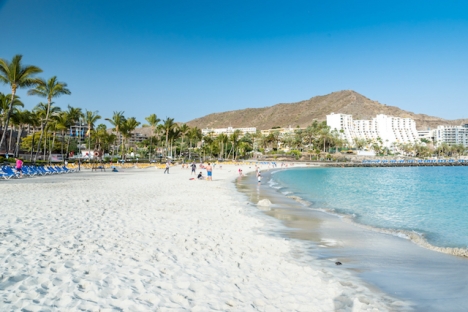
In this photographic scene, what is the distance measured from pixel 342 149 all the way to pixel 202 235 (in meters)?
146

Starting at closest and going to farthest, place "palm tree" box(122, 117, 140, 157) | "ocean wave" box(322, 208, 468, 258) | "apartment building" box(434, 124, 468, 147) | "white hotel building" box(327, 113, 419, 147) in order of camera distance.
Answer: "ocean wave" box(322, 208, 468, 258) < "palm tree" box(122, 117, 140, 157) < "white hotel building" box(327, 113, 419, 147) < "apartment building" box(434, 124, 468, 147)

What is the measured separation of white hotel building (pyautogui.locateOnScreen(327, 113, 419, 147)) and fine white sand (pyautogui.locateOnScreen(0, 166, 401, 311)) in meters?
179

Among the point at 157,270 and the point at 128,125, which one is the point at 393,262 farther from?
the point at 128,125

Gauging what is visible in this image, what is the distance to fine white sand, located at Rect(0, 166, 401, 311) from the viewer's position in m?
3.75

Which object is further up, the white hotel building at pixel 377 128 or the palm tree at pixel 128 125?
the white hotel building at pixel 377 128

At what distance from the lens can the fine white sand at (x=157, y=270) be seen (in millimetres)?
3752

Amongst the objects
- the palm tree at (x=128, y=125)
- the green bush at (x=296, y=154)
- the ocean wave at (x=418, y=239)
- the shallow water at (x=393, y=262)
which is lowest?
the ocean wave at (x=418, y=239)

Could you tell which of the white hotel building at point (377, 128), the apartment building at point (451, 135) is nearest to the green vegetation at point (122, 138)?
the white hotel building at point (377, 128)

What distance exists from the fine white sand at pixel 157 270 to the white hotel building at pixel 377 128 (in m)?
179

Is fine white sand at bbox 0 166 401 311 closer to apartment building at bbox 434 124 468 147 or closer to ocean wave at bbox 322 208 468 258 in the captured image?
ocean wave at bbox 322 208 468 258

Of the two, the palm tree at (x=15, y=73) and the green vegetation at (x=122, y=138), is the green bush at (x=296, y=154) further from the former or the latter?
the palm tree at (x=15, y=73)

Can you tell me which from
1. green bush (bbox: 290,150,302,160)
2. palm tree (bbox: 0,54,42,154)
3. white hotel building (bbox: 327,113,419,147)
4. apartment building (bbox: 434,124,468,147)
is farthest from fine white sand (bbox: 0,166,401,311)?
apartment building (bbox: 434,124,468,147)

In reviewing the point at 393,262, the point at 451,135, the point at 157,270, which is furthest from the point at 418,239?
the point at 451,135

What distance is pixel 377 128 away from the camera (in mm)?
192250
